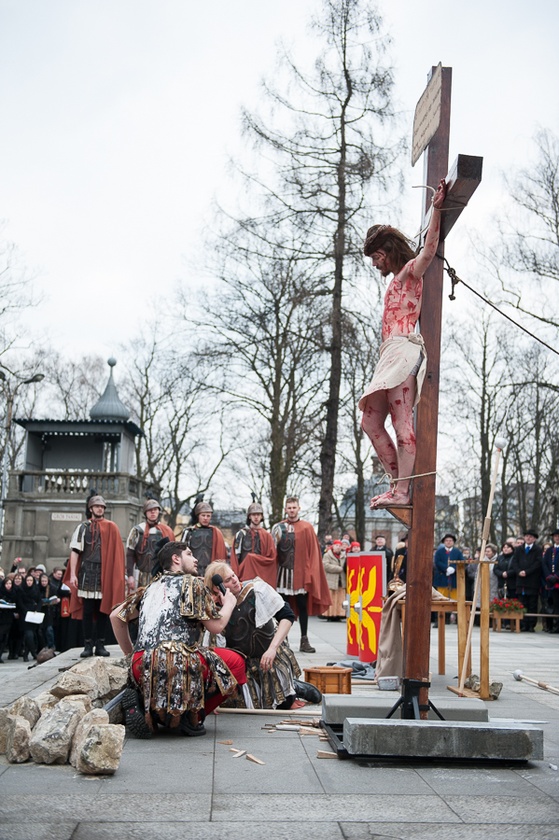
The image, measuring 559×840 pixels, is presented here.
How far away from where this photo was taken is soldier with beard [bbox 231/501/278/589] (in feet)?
38.2

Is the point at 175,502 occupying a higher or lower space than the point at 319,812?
higher

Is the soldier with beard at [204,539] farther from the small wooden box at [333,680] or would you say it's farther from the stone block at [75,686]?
the stone block at [75,686]

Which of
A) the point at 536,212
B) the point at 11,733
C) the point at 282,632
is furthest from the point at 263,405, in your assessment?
the point at 11,733

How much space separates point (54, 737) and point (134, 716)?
2.68 ft

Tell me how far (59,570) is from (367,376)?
8.65 metres

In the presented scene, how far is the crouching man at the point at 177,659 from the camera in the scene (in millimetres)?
5840

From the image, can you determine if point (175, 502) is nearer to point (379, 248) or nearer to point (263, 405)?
point (263, 405)

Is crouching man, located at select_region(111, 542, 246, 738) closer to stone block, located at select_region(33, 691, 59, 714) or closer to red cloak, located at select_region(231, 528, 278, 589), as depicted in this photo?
stone block, located at select_region(33, 691, 59, 714)

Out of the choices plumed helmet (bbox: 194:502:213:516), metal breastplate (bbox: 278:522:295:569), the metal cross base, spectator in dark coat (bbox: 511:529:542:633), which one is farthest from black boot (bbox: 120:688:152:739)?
Result: spectator in dark coat (bbox: 511:529:542:633)

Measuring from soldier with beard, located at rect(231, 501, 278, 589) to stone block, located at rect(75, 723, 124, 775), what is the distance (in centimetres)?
667

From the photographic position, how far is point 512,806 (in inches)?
171

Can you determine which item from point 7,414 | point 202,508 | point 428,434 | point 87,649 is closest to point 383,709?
point 428,434

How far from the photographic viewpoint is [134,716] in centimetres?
598

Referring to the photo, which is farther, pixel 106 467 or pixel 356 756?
pixel 106 467
